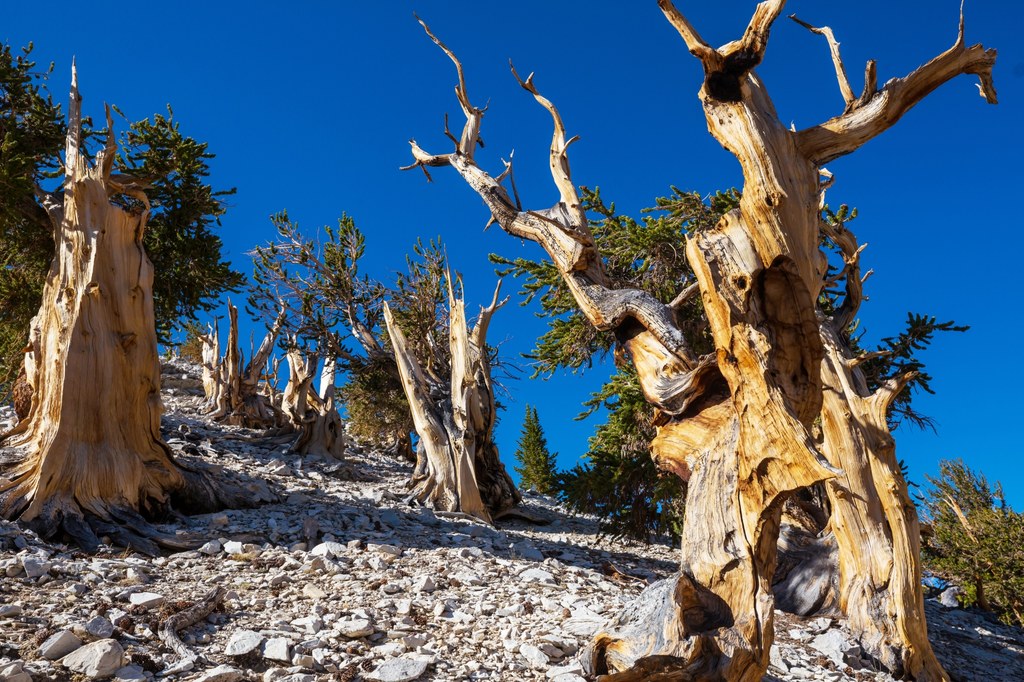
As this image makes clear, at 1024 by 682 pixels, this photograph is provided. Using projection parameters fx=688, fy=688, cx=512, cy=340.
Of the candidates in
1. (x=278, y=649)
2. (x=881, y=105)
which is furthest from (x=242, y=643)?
(x=881, y=105)

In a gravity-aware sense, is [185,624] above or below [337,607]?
below

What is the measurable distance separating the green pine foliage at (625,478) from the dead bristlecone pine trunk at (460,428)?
152 centimetres

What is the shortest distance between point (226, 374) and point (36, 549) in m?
10.2

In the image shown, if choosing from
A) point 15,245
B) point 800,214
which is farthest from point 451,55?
point 15,245

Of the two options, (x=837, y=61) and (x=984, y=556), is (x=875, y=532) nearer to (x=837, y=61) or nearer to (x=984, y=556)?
(x=837, y=61)

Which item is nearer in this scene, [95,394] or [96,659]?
[96,659]

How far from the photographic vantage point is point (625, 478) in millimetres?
8367

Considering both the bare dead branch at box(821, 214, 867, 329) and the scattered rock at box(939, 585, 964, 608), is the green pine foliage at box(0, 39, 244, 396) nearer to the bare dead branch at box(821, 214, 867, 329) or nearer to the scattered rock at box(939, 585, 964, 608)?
the bare dead branch at box(821, 214, 867, 329)

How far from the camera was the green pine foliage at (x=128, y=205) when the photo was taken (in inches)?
338

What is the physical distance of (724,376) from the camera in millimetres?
3670

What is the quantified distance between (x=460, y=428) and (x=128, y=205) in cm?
506

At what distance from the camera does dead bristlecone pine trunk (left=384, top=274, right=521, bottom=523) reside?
9523 millimetres

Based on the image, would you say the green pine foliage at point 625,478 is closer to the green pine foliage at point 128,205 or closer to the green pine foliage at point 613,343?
the green pine foliage at point 613,343

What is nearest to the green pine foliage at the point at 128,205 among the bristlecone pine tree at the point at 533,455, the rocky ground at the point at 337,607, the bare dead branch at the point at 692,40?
the rocky ground at the point at 337,607
